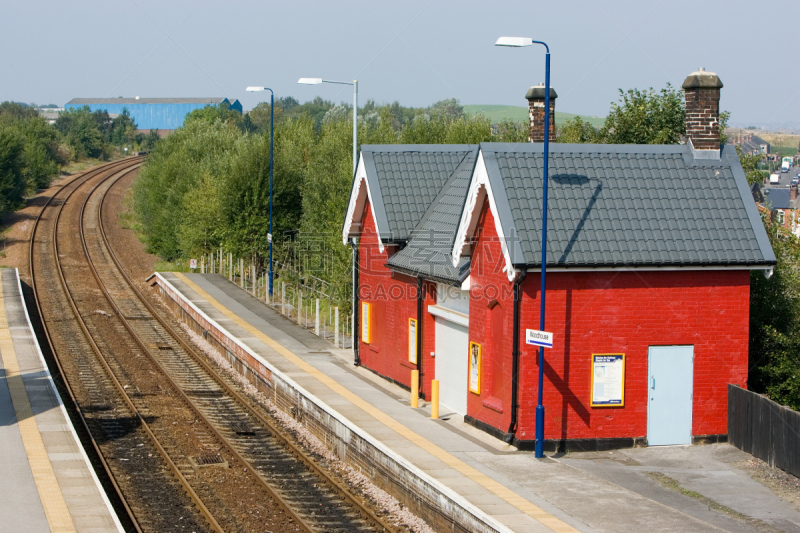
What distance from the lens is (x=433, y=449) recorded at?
647 inches

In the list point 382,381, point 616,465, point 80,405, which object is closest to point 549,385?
point 616,465

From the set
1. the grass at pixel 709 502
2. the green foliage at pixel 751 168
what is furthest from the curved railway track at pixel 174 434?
the green foliage at pixel 751 168

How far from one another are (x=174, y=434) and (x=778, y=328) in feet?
44.9

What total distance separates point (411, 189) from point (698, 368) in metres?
8.87

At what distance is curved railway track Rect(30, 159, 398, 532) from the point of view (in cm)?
1493

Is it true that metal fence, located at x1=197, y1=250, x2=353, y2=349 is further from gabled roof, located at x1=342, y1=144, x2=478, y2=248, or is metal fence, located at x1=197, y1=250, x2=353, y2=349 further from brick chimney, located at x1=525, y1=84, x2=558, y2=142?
brick chimney, located at x1=525, y1=84, x2=558, y2=142

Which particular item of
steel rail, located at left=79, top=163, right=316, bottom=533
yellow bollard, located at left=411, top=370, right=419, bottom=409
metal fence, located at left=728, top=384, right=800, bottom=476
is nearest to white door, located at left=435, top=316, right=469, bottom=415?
yellow bollard, located at left=411, top=370, right=419, bottom=409

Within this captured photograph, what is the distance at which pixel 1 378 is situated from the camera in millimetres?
23125

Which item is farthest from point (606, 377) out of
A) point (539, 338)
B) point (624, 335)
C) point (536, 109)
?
point (536, 109)

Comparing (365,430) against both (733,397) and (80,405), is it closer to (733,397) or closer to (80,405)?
(733,397)

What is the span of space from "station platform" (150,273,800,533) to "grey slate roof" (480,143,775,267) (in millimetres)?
3585

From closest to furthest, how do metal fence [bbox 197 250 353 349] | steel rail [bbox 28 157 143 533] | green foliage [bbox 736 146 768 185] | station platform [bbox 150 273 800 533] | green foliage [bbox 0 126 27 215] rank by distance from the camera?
station platform [bbox 150 273 800 533]
steel rail [bbox 28 157 143 533]
green foliage [bbox 736 146 768 185]
metal fence [bbox 197 250 353 349]
green foliage [bbox 0 126 27 215]

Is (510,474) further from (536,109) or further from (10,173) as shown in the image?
(10,173)

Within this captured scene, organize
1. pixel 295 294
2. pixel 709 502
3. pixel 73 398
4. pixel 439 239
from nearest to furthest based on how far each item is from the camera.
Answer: pixel 709 502, pixel 439 239, pixel 73 398, pixel 295 294
